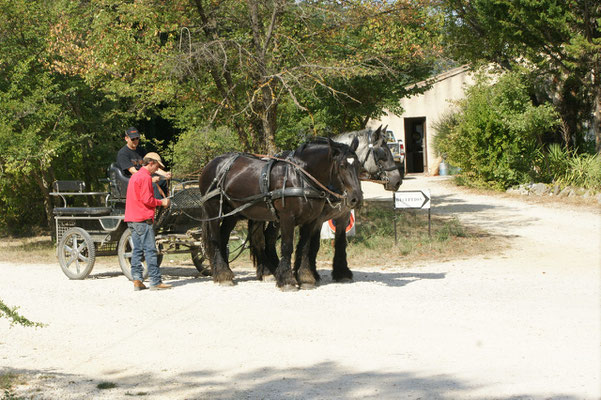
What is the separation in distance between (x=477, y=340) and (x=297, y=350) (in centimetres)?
182

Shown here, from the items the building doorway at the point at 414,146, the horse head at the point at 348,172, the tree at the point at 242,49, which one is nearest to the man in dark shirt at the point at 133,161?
the tree at the point at 242,49

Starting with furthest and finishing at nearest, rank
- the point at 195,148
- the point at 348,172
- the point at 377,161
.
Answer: the point at 195,148 → the point at 377,161 → the point at 348,172

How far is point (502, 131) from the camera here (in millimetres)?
27000

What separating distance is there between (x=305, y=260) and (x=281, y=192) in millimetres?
1094

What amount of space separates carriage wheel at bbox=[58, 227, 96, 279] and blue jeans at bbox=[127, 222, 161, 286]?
4.94ft

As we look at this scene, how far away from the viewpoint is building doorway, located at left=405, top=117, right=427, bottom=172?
4347cm

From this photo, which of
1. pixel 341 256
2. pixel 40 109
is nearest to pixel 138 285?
pixel 341 256

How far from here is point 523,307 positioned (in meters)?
9.48

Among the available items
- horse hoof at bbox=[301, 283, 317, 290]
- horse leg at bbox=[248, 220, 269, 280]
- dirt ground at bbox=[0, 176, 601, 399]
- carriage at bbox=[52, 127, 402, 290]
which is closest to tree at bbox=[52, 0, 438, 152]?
carriage at bbox=[52, 127, 402, 290]

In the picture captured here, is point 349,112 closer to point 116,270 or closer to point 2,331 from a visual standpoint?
point 116,270

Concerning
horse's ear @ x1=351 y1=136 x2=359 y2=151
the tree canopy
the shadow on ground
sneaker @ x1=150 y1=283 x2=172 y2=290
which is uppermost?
the tree canopy

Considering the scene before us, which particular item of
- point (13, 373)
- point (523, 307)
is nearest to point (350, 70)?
point (523, 307)

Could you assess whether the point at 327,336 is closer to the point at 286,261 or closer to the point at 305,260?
the point at 286,261

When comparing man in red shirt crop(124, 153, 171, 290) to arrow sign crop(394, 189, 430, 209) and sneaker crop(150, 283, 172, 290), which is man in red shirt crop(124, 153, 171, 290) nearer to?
sneaker crop(150, 283, 172, 290)
